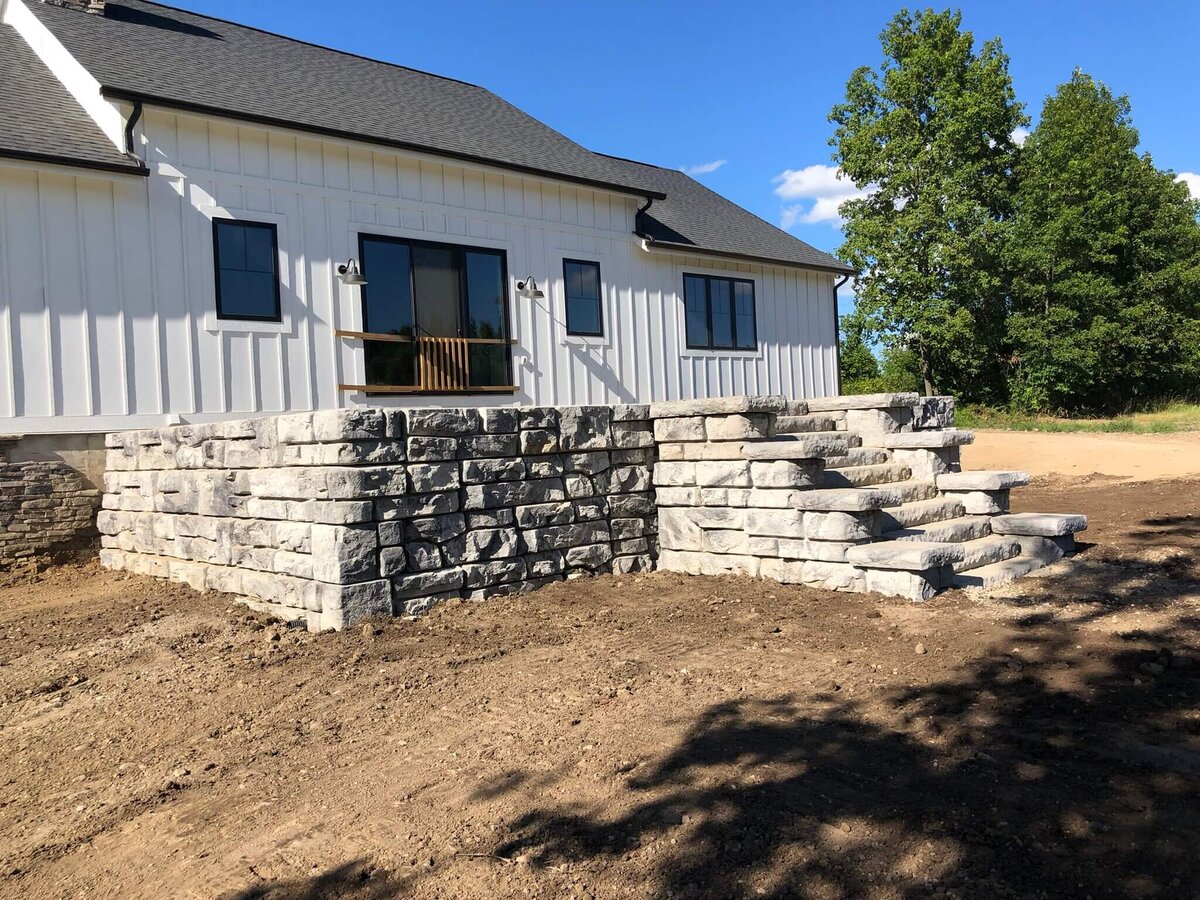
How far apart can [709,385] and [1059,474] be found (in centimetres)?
600

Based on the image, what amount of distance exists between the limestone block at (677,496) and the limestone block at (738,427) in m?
0.49

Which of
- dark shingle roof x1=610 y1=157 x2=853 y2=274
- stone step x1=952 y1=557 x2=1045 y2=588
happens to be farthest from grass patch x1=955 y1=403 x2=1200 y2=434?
stone step x1=952 y1=557 x2=1045 y2=588

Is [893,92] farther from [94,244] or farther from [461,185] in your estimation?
[94,244]

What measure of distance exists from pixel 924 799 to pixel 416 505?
378 centimetres

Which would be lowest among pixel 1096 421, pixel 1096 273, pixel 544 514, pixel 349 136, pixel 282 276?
pixel 544 514

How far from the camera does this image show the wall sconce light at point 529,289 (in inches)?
463

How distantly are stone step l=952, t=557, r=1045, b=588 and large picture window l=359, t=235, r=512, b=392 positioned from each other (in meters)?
6.86

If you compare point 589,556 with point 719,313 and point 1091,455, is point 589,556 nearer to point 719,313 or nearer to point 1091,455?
point 719,313

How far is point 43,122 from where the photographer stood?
8938 millimetres

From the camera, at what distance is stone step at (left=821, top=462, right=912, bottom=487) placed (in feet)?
22.7

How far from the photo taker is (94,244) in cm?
859

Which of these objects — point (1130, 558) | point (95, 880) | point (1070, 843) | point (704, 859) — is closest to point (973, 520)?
point (1130, 558)

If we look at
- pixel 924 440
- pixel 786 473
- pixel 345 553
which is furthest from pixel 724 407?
pixel 345 553

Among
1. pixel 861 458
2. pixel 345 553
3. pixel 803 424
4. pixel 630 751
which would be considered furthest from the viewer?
pixel 803 424
